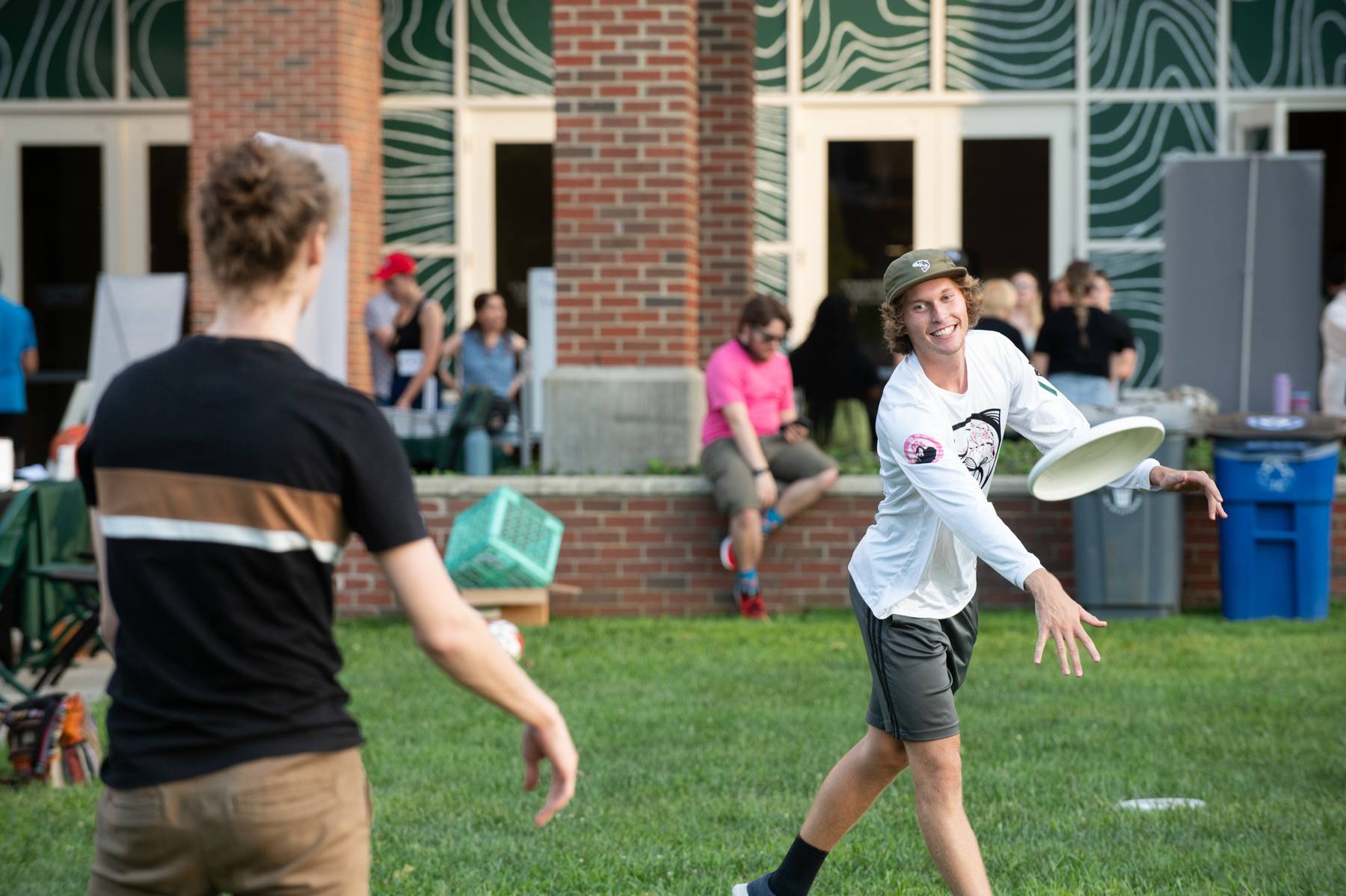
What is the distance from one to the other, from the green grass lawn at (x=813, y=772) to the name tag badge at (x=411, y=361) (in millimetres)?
3587

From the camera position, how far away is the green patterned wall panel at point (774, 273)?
16.3 meters

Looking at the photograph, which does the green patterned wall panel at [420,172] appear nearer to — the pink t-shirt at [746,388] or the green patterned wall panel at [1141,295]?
the green patterned wall panel at [1141,295]

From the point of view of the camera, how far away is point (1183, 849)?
5344 mm

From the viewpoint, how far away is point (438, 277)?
16.5m

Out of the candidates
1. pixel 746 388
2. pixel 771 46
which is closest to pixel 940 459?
pixel 746 388

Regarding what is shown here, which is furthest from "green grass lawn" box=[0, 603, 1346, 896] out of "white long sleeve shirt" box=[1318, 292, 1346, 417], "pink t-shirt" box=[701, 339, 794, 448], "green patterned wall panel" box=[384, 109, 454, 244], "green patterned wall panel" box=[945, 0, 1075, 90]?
"green patterned wall panel" box=[945, 0, 1075, 90]

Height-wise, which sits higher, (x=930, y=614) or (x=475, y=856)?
(x=930, y=614)

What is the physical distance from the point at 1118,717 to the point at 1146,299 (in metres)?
9.47

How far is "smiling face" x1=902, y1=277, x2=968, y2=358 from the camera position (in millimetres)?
4078

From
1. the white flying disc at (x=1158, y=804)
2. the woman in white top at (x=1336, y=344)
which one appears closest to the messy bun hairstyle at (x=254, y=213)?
the white flying disc at (x=1158, y=804)

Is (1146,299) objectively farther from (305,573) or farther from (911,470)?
(305,573)

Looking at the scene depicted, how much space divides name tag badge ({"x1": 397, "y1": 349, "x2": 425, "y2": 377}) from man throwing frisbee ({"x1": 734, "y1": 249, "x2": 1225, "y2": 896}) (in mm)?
8637

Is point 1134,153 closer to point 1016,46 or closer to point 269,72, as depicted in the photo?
point 1016,46

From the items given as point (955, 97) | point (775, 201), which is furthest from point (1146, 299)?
point (775, 201)
